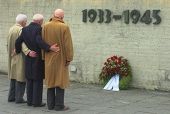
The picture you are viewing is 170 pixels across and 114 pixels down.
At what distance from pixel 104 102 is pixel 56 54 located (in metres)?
1.75

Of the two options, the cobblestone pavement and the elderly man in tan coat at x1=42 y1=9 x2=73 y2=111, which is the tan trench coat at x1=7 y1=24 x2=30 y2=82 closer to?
the cobblestone pavement

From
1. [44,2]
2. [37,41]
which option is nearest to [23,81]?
[37,41]

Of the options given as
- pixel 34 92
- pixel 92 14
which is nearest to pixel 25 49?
pixel 34 92

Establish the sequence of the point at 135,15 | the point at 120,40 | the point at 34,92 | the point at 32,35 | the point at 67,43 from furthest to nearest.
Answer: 1. the point at 120,40
2. the point at 135,15
3. the point at 34,92
4. the point at 32,35
5. the point at 67,43

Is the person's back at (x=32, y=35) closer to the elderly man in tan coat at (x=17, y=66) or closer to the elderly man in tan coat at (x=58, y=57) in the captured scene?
the elderly man in tan coat at (x=58, y=57)

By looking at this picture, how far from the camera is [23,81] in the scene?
384 inches

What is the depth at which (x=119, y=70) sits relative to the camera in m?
11.6

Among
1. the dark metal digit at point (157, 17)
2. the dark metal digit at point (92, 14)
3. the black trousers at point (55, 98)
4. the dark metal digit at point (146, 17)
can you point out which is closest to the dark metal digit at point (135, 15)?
the dark metal digit at point (146, 17)

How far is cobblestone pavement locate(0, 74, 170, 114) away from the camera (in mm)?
9172

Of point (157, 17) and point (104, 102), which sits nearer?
point (104, 102)

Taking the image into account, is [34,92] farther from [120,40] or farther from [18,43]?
[120,40]

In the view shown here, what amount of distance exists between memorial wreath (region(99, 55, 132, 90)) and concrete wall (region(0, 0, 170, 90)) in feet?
0.53

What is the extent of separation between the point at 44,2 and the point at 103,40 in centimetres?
219

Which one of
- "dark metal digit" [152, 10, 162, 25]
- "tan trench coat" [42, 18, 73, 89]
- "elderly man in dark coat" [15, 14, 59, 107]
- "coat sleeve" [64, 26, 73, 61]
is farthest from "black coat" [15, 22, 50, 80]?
"dark metal digit" [152, 10, 162, 25]
